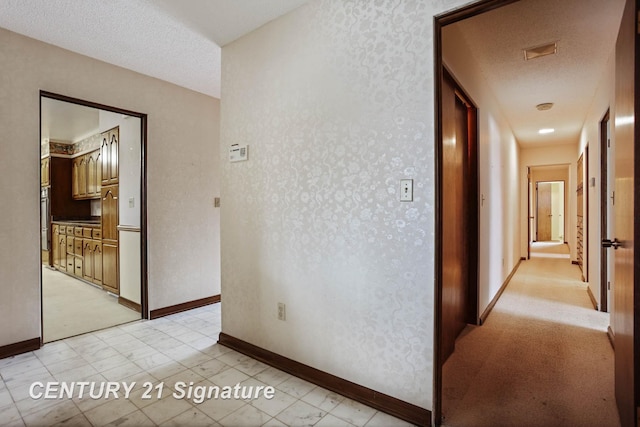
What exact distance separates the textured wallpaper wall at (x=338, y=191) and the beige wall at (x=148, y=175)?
48.3 inches

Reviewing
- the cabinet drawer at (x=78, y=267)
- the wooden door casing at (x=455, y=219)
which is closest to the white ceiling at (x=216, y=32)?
the wooden door casing at (x=455, y=219)

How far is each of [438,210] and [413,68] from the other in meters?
0.76

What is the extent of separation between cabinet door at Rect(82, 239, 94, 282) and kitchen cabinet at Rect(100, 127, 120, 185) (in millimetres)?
1126

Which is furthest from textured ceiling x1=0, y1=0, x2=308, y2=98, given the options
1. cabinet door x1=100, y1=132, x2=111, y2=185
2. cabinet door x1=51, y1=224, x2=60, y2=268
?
cabinet door x1=51, y1=224, x2=60, y2=268

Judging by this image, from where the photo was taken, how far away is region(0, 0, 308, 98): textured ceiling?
224 cm

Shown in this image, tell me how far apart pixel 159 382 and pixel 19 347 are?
140 centimetres

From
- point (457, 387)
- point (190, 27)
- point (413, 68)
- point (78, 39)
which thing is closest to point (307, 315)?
point (457, 387)

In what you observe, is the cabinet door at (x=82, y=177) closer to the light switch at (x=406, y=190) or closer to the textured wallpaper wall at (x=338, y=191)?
the textured wallpaper wall at (x=338, y=191)

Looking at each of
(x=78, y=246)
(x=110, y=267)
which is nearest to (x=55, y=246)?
(x=78, y=246)

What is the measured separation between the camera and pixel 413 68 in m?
1.71

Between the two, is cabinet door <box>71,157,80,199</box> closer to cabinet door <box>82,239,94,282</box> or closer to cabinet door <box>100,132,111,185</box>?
cabinet door <box>82,239,94,282</box>

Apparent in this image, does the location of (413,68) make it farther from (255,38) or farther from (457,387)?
(457,387)

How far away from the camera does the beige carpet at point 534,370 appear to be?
1801mm

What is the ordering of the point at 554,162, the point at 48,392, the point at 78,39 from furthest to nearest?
1. the point at 554,162
2. the point at 78,39
3. the point at 48,392
